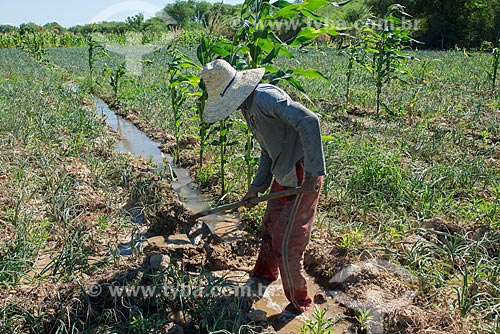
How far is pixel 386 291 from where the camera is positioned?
290cm

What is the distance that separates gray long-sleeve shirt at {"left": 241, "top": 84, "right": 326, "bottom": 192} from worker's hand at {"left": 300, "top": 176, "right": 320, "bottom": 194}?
0.03 metres

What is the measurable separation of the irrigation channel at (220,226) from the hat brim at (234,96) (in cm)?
123

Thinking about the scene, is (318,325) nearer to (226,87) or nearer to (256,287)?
(256,287)

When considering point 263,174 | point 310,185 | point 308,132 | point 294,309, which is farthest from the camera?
point 263,174

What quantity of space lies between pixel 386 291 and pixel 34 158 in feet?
13.3

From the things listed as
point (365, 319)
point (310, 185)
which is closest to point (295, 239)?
point (310, 185)

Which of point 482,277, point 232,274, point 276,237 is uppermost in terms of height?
point 276,237

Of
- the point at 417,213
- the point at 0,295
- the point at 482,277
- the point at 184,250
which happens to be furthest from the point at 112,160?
the point at 482,277

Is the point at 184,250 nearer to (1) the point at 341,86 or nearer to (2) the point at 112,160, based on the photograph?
(2) the point at 112,160

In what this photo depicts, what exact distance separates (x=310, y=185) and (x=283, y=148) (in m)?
0.34

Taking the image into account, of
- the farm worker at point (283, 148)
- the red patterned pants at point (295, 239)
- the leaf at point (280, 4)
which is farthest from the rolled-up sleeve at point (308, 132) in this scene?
the leaf at point (280, 4)

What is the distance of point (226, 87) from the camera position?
2633 millimetres

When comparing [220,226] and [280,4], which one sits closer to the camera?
[280,4]

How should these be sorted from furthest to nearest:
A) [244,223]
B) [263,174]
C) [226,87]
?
[244,223]
[263,174]
[226,87]
